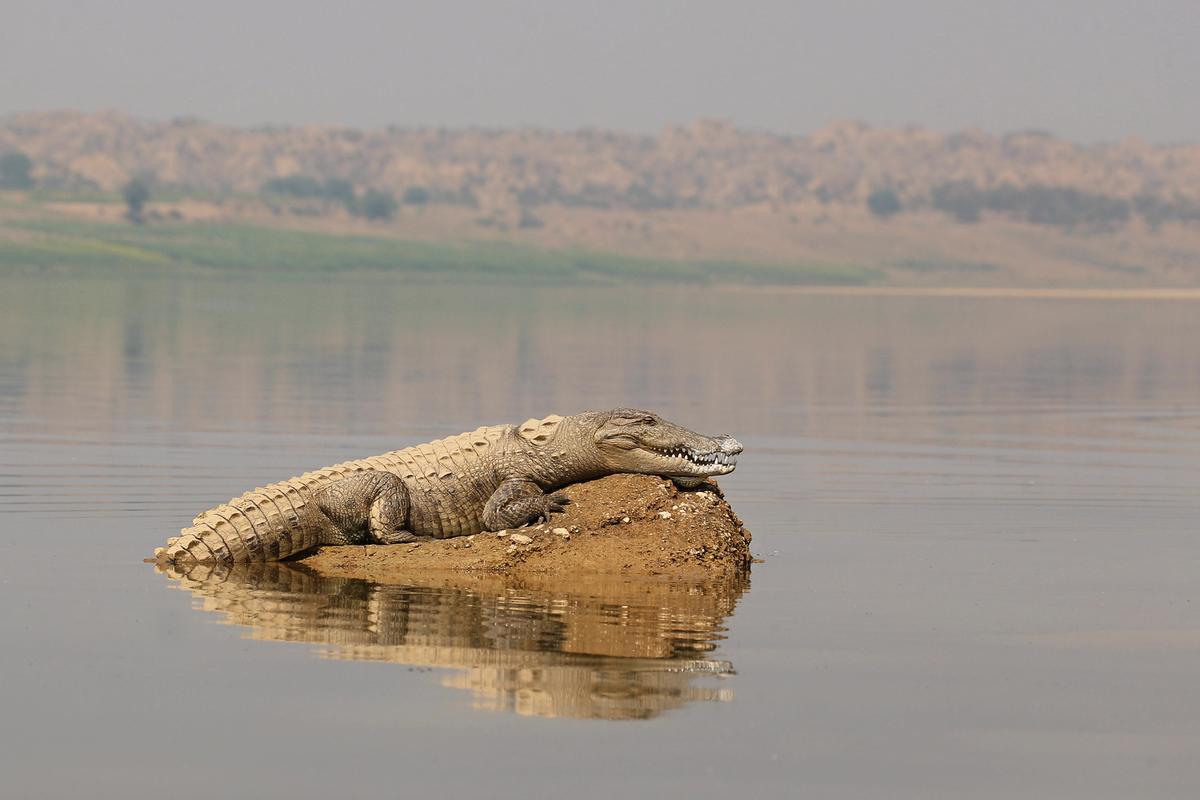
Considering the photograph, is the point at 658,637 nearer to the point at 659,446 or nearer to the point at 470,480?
the point at 659,446

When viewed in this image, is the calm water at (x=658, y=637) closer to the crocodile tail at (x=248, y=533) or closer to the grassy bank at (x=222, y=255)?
the crocodile tail at (x=248, y=533)

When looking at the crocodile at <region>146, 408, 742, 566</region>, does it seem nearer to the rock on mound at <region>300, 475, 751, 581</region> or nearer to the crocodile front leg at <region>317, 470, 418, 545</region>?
the crocodile front leg at <region>317, 470, 418, 545</region>

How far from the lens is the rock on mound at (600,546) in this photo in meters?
15.9

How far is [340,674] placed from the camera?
11.8 m

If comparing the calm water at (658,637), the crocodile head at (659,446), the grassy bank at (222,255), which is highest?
the grassy bank at (222,255)

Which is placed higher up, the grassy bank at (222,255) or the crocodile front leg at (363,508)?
the grassy bank at (222,255)

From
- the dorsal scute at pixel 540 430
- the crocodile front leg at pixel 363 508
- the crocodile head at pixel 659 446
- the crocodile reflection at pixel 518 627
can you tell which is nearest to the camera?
the crocodile reflection at pixel 518 627

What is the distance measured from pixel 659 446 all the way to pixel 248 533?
350 centimetres

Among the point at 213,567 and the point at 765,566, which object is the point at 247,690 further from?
the point at 765,566

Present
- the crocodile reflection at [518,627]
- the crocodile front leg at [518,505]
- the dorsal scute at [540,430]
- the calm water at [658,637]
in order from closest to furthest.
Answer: the calm water at [658,637], the crocodile reflection at [518,627], the crocodile front leg at [518,505], the dorsal scute at [540,430]

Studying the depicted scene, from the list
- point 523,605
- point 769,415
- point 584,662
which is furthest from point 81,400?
point 584,662

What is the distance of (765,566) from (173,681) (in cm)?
629

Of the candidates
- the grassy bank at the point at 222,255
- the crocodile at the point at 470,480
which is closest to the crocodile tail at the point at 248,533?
the crocodile at the point at 470,480

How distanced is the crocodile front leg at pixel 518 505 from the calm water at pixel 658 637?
41.0 inches
